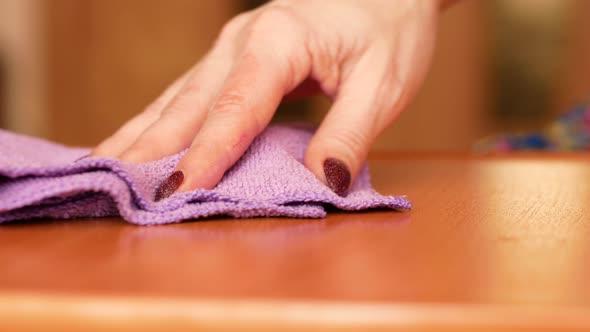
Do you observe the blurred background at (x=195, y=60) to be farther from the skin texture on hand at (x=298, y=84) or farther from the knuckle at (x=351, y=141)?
the knuckle at (x=351, y=141)

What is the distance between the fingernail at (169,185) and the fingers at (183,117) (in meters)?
0.08

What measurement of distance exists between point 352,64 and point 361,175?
0.35 feet

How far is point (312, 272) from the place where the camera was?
237 millimetres

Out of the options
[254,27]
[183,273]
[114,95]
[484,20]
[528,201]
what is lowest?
[183,273]

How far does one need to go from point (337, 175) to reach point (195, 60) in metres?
2.93

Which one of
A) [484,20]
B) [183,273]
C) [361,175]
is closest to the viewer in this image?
[183,273]

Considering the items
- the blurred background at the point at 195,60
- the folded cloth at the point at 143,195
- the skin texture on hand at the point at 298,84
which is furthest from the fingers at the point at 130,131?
the blurred background at the point at 195,60

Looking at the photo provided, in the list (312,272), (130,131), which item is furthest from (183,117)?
(312,272)

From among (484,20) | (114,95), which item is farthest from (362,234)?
(484,20)

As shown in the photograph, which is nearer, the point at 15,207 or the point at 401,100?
the point at 15,207

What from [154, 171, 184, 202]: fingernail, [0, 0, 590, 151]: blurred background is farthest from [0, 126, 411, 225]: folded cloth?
[0, 0, 590, 151]: blurred background

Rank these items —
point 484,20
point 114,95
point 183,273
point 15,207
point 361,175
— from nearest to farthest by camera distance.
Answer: point 183,273 < point 15,207 < point 361,175 < point 114,95 < point 484,20

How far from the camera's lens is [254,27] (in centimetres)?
54

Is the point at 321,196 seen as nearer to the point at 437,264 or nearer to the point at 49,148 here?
the point at 437,264
